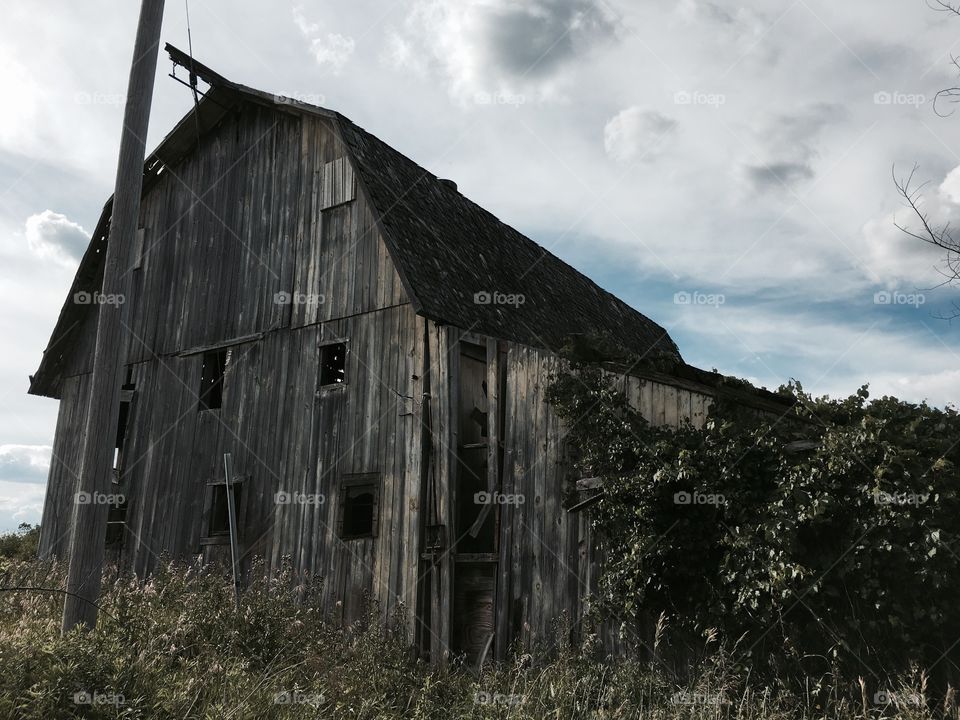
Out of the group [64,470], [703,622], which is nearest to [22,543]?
[64,470]

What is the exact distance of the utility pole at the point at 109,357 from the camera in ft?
24.2

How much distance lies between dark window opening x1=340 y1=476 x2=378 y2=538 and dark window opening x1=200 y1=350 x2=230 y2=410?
355cm

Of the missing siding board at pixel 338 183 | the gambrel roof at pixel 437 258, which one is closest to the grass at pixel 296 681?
the gambrel roof at pixel 437 258

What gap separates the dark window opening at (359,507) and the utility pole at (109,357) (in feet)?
12.7

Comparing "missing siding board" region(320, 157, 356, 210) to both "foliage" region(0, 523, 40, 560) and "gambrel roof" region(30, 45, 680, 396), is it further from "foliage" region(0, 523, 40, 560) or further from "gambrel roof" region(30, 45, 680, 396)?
"foliage" region(0, 523, 40, 560)

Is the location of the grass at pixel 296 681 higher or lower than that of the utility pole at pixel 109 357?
lower

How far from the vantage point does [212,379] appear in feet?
45.7

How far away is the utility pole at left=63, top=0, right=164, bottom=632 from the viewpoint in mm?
7363

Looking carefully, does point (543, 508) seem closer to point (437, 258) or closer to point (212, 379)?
point (437, 258)

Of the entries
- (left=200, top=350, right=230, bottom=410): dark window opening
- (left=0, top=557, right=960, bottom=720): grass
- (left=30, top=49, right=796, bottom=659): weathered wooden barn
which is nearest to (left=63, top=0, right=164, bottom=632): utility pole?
(left=30, top=49, right=796, bottom=659): weathered wooden barn

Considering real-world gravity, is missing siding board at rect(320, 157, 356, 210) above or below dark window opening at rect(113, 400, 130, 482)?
above

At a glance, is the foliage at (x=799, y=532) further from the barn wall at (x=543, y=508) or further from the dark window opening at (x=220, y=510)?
the dark window opening at (x=220, y=510)

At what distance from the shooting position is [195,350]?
14.0m

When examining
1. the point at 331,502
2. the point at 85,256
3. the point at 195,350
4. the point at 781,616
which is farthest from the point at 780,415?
the point at 85,256
